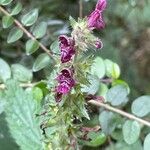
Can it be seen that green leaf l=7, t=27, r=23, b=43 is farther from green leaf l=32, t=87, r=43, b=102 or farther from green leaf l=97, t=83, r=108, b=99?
green leaf l=97, t=83, r=108, b=99

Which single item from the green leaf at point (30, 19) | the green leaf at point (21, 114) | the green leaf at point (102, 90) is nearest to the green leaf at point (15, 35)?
the green leaf at point (30, 19)

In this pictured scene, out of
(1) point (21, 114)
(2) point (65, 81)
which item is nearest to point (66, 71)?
(2) point (65, 81)

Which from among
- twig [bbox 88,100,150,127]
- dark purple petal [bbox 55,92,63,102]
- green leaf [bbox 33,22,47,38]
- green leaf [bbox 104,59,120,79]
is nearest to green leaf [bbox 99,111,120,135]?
twig [bbox 88,100,150,127]

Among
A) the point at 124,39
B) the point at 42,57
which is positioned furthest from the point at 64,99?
the point at 124,39

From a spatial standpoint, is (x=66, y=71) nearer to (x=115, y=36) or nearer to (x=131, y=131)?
(x=131, y=131)

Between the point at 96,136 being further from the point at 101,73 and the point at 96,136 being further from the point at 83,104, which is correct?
the point at 83,104

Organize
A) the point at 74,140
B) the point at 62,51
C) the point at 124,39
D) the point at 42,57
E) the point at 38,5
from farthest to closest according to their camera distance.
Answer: the point at 124,39
the point at 38,5
the point at 42,57
the point at 74,140
the point at 62,51

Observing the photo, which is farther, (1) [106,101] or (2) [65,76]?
(1) [106,101]
